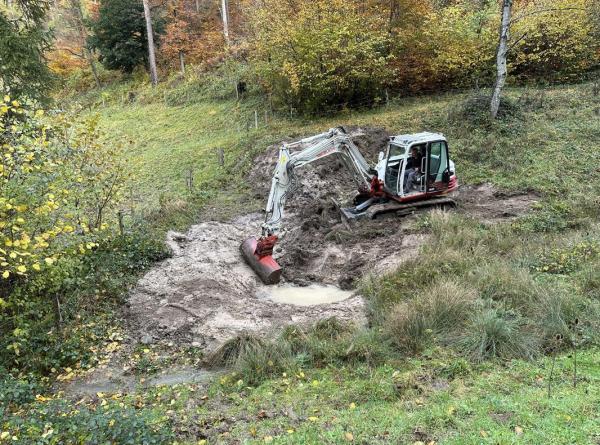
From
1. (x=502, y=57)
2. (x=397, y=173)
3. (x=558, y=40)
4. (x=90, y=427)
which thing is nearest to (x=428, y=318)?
(x=90, y=427)

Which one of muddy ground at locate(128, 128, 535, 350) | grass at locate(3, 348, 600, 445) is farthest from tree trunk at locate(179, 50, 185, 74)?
grass at locate(3, 348, 600, 445)

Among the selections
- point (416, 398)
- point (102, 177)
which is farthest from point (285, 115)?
point (416, 398)

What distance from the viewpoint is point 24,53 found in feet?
40.1

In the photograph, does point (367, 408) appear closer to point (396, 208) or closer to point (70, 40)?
point (396, 208)

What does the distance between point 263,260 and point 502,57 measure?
494 inches

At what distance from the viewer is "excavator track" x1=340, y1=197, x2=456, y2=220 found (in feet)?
42.7

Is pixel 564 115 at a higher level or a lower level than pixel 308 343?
higher

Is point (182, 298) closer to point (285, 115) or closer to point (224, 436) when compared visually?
point (224, 436)

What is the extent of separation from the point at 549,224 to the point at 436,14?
46.4 feet

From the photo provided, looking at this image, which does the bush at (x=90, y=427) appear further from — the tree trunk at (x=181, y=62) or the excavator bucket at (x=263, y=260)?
the tree trunk at (x=181, y=62)

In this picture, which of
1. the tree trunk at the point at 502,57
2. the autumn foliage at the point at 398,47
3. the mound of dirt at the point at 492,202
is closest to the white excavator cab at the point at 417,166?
the mound of dirt at the point at 492,202

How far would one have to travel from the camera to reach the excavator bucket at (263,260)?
10.5m

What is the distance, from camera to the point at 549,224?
1116 cm

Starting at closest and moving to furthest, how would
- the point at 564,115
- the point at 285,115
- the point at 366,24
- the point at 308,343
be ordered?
the point at 308,343 → the point at 564,115 → the point at 366,24 → the point at 285,115
